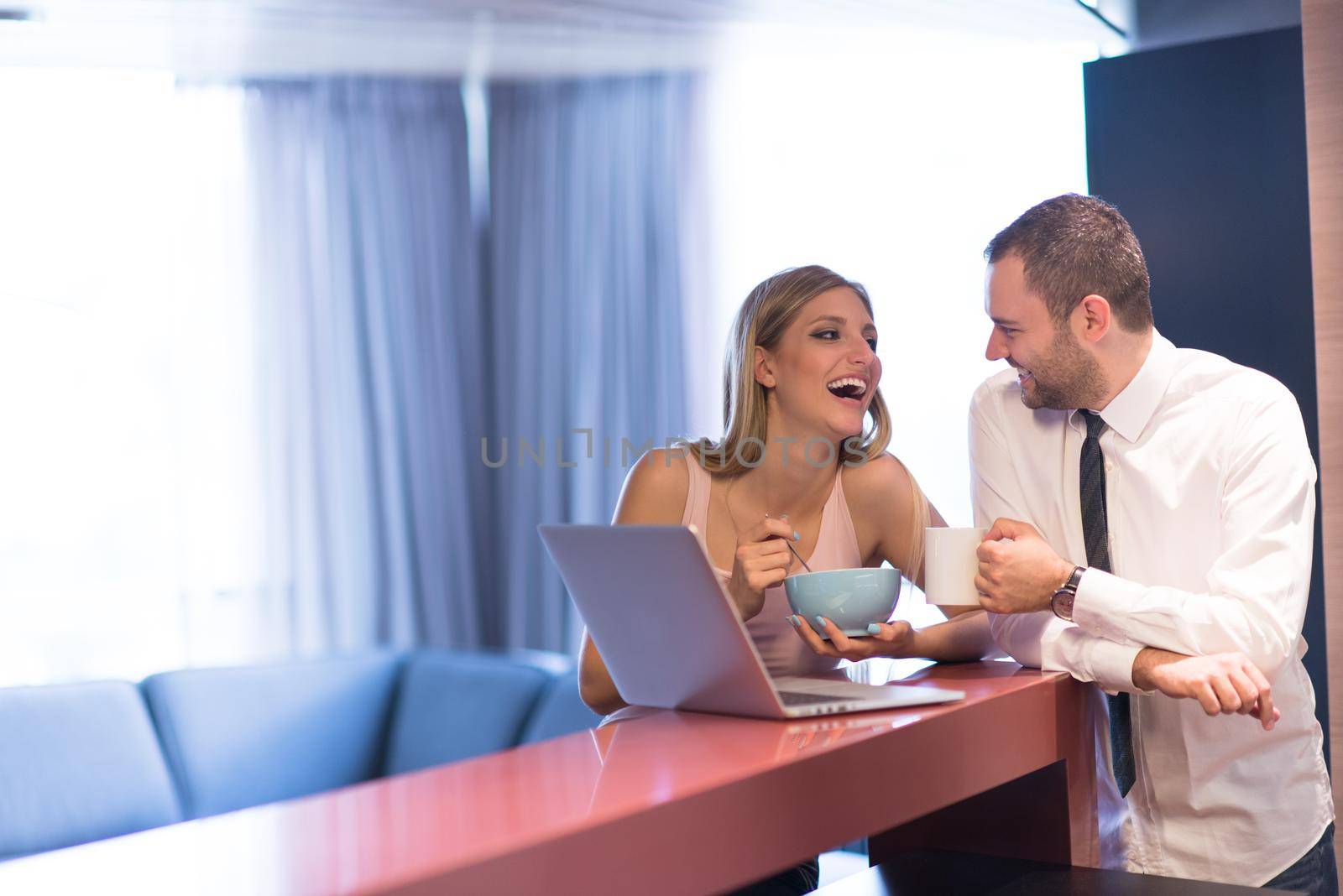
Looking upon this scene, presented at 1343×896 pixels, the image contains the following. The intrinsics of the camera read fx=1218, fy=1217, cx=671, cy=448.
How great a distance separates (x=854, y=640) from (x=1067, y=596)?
259mm

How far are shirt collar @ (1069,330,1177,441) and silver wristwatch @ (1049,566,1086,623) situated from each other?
265mm

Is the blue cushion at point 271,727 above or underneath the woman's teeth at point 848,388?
underneath

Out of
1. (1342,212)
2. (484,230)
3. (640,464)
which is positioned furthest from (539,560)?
(1342,212)

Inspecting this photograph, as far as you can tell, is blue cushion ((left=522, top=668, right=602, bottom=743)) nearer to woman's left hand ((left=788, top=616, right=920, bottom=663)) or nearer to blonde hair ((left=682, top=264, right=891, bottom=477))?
blonde hair ((left=682, top=264, right=891, bottom=477))

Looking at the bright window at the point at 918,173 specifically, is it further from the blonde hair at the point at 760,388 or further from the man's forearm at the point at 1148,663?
the man's forearm at the point at 1148,663

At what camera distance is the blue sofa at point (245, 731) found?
117 inches

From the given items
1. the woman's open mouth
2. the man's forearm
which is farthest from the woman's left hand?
the woman's open mouth

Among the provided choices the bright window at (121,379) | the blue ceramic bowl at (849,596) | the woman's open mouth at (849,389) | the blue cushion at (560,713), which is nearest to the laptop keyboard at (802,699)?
the blue ceramic bowl at (849,596)

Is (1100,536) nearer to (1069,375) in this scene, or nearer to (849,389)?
(1069,375)

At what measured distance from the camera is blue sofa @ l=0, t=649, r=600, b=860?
9.73ft

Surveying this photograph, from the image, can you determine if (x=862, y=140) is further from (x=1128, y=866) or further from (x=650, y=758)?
(x=650, y=758)

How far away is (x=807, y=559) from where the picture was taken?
6.31 feet

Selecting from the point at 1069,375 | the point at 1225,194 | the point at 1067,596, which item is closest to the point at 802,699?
the point at 1067,596

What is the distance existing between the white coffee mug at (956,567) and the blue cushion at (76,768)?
2.39m
